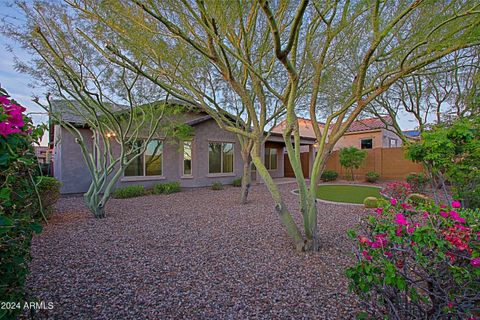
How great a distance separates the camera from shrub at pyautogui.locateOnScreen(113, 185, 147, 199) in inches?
391

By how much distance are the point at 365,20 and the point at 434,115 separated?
31.2 ft

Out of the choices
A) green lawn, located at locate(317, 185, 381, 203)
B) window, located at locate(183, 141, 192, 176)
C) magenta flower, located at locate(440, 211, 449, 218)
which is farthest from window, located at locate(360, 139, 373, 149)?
magenta flower, located at locate(440, 211, 449, 218)

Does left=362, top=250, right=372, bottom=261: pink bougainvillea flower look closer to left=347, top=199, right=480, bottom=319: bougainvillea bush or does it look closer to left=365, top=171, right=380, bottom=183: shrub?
left=347, top=199, right=480, bottom=319: bougainvillea bush

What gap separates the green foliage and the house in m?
7.57

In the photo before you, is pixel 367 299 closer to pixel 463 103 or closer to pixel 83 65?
pixel 83 65

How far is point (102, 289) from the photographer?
9.96 feet

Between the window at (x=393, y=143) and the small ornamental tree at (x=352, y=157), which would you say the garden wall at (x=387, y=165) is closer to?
the small ornamental tree at (x=352, y=157)

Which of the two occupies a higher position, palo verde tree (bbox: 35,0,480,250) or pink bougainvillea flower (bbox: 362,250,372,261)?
palo verde tree (bbox: 35,0,480,250)

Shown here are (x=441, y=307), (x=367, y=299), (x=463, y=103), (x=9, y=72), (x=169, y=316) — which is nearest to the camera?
(x=441, y=307)

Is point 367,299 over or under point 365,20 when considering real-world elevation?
under

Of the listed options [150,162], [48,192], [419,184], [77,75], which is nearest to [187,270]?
[48,192]

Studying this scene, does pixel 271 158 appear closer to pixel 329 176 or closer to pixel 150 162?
pixel 329 176

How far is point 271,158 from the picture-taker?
742 inches

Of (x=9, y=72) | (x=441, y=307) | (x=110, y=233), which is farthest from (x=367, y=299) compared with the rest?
(x=9, y=72)
